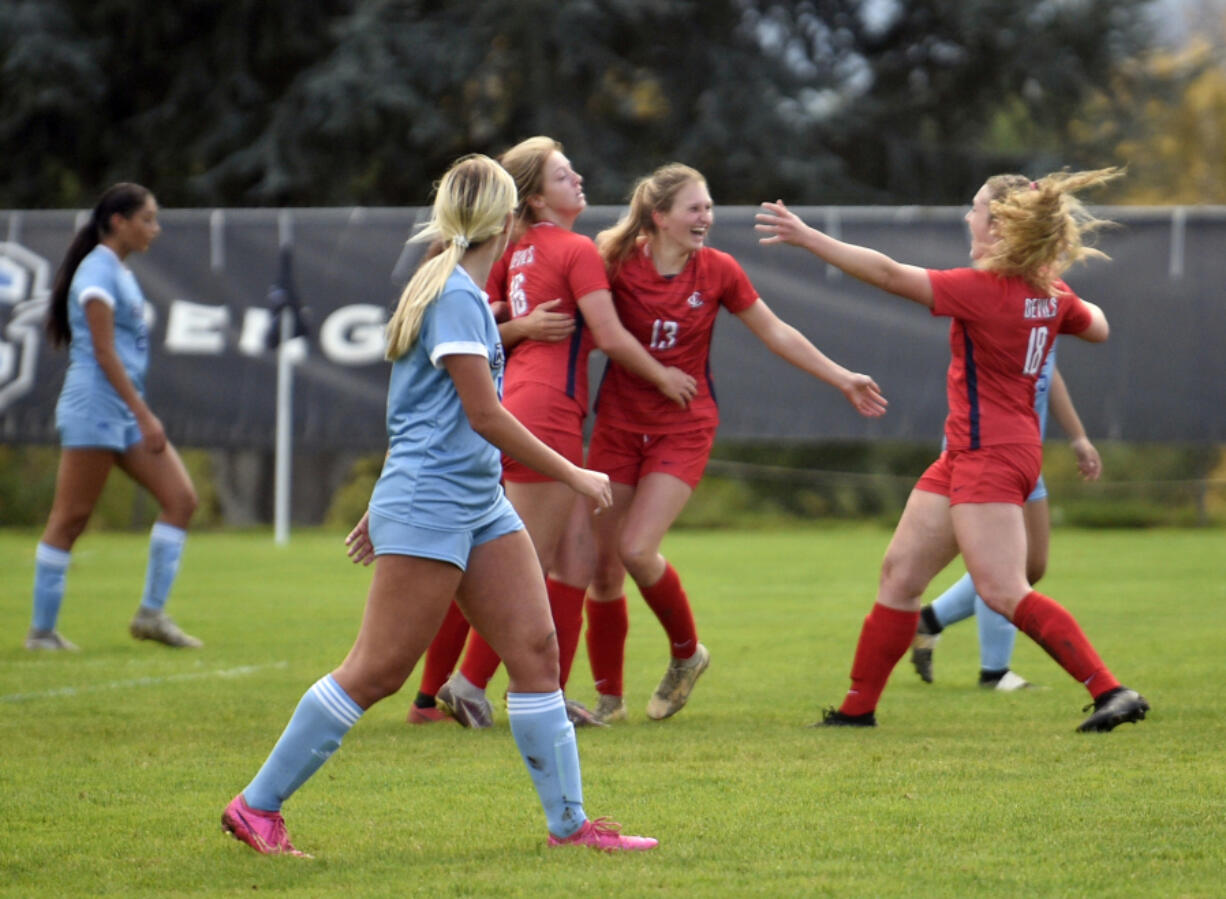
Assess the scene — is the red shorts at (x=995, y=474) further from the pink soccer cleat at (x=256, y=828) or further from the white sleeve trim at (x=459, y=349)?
the pink soccer cleat at (x=256, y=828)

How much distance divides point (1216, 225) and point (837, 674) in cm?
929

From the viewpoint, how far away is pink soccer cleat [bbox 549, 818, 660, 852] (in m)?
4.19

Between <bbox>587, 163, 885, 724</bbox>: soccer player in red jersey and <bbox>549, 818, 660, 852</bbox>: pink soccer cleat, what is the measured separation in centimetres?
206

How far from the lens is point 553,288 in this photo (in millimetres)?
6188

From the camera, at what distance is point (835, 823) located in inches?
179

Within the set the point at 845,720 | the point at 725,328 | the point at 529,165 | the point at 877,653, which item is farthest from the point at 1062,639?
the point at 725,328

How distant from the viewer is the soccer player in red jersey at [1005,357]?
5.66 m

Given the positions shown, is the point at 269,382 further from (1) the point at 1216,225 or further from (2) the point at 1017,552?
(2) the point at 1017,552

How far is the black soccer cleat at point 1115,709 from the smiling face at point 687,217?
211cm

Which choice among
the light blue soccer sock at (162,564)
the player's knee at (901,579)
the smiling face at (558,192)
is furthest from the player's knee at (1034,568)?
the light blue soccer sock at (162,564)

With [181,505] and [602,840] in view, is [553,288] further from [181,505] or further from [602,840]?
Answer: [181,505]

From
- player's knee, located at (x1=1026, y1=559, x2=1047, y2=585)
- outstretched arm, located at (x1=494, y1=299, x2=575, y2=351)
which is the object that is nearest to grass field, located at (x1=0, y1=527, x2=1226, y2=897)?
player's knee, located at (x1=1026, y1=559, x2=1047, y2=585)

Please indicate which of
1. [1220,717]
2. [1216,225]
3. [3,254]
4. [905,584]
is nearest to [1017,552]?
[905,584]

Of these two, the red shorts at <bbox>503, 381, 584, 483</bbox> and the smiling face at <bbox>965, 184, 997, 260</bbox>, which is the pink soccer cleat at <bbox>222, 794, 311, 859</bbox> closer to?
the red shorts at <bbox>503, 381, 584, 483</bbox>
